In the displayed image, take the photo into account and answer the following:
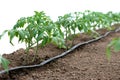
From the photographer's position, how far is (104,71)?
7.11 ft

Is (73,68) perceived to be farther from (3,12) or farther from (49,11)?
(49,11)

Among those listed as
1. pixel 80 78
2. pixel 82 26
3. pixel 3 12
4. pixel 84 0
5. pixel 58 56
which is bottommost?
pixel 80 78

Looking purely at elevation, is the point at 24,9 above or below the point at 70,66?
above

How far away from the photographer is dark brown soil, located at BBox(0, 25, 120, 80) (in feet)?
6.64

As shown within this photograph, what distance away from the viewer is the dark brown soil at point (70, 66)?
79.7 inches

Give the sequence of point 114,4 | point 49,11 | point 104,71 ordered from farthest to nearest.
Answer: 1. point 114,4
2. point 49,11
3. point 104,71

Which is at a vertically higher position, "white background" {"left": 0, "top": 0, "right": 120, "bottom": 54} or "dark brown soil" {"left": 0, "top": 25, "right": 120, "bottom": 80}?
"white background" {"left": 0, "top": 0, "right": 120, "bottom": 54}

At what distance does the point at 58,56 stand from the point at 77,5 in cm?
193

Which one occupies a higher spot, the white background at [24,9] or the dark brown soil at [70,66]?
the white background at [24,9]

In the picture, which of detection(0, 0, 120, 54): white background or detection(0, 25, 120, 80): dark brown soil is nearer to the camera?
detection(0, 25, 120, 80): dark brown soil

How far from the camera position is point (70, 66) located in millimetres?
2297

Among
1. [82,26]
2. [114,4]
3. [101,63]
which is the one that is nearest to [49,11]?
[82,26]

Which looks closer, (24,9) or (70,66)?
(70,66)

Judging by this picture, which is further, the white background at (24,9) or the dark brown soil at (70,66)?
the white background at (24,9)
